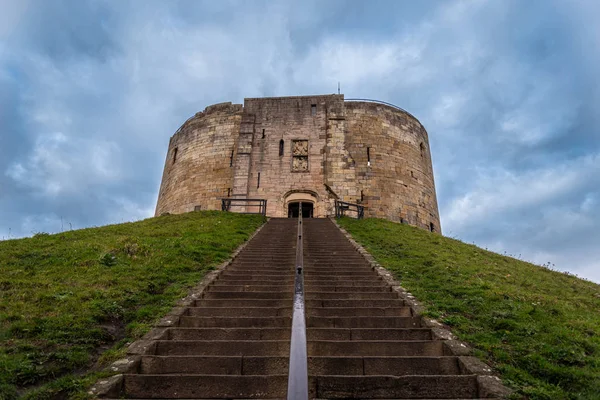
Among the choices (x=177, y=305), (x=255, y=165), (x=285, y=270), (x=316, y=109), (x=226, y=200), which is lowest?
(x=177, y=305)

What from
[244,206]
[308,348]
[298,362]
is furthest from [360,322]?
[244,206]

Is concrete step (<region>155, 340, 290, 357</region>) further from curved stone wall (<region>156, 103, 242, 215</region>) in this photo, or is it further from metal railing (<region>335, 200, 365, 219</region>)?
curved stone wall (<region>156, 103, 242, 215</region>)

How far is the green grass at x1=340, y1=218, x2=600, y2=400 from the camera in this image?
11.8 ft

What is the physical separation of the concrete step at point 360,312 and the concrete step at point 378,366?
4.58 ft

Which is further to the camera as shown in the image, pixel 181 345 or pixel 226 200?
pixel 226 200

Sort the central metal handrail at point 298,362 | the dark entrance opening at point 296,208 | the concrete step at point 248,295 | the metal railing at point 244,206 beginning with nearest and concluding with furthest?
1. the central metal handrail at point 298,362
2. the concrete step at point 248,295
3. the metal railing at point 244,206
4. the dark entrance opening at point 296,208

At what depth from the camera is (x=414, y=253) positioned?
9.60 m

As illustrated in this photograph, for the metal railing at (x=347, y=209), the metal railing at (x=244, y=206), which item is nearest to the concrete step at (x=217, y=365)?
the metal railing at (x=347, y=209)

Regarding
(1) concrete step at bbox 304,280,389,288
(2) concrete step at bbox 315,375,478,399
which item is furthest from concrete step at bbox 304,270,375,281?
(2) concrete step at bbox 315,375,478,399

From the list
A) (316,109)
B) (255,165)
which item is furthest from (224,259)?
(316,109)

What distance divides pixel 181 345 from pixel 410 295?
3353 millimetres

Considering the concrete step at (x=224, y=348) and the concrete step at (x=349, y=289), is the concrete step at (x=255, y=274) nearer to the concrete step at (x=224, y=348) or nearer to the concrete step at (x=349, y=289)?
the concrete step at (x=349, y=289)

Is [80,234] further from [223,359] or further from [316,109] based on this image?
[316,109]

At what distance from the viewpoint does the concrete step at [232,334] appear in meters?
4.36
